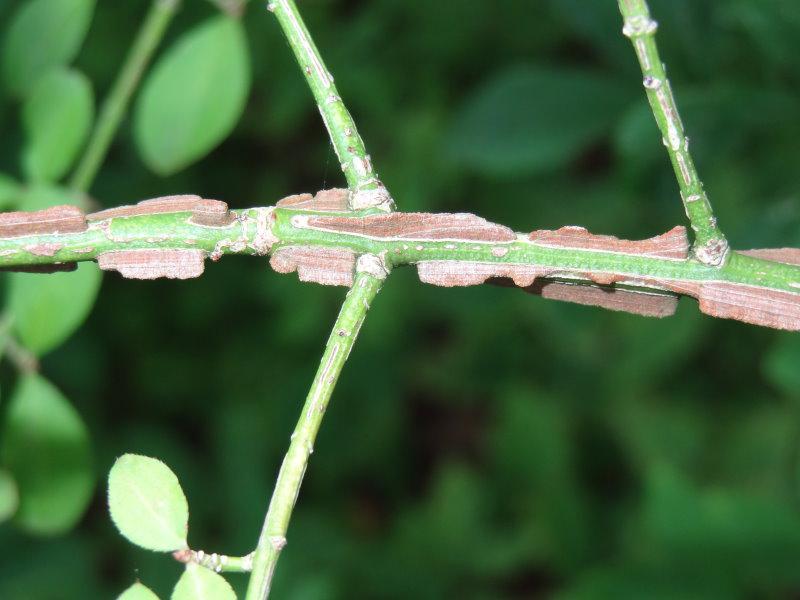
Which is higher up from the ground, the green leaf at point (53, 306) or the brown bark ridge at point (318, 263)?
the green leaf at point (53, 306)

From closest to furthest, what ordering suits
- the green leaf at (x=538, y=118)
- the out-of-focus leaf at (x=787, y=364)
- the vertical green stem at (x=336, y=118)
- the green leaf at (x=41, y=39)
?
the vertical green stem at (x=336, y=118), the green leaf at (x=41, y=39), the out-of-focus leaf at (x=787, y=364), the green leaf at (x=538, y=118)

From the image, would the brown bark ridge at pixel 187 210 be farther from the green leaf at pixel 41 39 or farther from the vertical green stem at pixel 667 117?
the green leaf at pixel 41 39

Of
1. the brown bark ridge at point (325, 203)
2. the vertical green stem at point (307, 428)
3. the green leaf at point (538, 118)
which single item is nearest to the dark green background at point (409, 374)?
the green leaf at point (538, 118)

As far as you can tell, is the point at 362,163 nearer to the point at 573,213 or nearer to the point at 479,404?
the point at 573,213

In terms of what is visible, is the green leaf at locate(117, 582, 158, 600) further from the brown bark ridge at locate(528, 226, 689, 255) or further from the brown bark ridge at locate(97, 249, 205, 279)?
the brown bark ridge at locate(528, 226, 689, 255)

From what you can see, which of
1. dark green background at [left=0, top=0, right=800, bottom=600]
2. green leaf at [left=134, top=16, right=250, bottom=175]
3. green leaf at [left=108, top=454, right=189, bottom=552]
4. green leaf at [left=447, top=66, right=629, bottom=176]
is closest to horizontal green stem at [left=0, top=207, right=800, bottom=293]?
green leaf at [left=108, top=454, right=189, bottom=552]

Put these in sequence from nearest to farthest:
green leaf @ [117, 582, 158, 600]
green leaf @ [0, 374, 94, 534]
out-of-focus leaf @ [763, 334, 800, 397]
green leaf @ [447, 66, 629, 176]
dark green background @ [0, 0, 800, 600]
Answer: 1. green leaf @ [117, 582, 158, 600]
2. green leaf @ [0, 374, 94, 534]
3. out-of-focus leaf @ [763, 334, 800, 397]
4. green leaf @ [447, 66, 629, 176]
5. dark green background @ [0, 0, 800, 600]

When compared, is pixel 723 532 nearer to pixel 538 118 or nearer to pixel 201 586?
pixel 538 118
